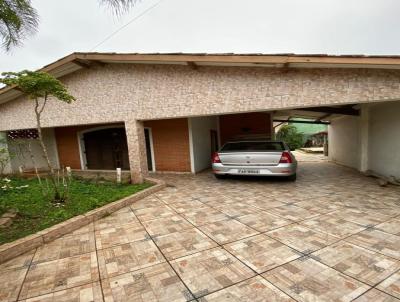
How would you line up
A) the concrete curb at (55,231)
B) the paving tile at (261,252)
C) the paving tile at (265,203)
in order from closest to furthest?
1. the paving tile at (261,252)
2. the concrete curb at (55,231)
3. the paving tile at (265,203)

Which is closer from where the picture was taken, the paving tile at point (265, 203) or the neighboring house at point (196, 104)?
the paving tile at point (265, 203)

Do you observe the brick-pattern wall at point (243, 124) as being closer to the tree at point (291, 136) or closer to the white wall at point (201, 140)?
the white wall at point (201, 140)

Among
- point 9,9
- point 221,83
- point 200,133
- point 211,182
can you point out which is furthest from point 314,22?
point 9,9

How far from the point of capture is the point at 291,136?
83.3 feet

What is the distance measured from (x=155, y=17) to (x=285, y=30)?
9698mm

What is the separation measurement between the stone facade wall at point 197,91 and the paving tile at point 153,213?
9.22ft

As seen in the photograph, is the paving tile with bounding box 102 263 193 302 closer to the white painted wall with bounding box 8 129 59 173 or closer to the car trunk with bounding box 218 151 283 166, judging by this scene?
the car trunk with bounding box 218 151 283 166

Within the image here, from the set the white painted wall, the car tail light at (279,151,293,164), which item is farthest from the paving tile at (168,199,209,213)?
the white painted wall

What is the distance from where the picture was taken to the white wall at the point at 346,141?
9043mm

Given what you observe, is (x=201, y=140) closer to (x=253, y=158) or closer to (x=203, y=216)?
(x=253, y=158)

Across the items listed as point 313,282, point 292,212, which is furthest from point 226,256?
point 292,212

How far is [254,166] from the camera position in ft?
21.7

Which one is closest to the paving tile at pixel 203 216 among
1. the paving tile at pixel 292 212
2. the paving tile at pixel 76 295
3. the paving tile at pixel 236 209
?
the paving tile at pixel 236 209

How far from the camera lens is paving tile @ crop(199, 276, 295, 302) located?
83.6 inches
